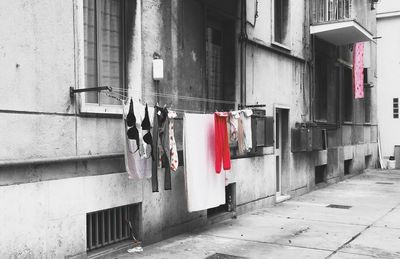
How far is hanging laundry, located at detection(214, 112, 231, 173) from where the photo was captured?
801cm

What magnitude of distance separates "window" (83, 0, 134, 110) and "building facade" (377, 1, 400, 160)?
698 inches

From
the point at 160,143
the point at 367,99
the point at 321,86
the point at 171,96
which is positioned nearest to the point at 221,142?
the point at 171,96

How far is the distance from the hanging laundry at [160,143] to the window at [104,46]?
715 millimetres

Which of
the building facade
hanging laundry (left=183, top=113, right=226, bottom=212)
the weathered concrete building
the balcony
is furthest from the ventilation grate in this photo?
the building facade

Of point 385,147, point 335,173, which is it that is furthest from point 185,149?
point 385,147

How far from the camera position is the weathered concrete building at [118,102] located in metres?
5.35

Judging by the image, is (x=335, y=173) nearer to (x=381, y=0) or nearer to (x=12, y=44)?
(x=381, y=0)

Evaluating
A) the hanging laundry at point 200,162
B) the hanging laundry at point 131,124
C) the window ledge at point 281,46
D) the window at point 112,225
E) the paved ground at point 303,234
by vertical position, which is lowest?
the paved ground at point 303,234

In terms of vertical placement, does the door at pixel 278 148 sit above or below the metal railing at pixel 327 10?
below

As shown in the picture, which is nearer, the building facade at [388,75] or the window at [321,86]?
the window at [321,86]

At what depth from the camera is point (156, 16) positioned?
763 centimetres

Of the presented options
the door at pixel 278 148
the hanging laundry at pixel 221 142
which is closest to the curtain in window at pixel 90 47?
the hanging laundry at pixel 221 142

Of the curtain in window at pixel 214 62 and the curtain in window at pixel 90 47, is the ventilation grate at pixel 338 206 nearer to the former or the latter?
the curtain in window at pixel 214 62

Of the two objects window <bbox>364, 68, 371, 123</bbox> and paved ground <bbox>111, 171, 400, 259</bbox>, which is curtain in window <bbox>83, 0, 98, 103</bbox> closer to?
paved ground <bbox>111, 171, 400, 259</bbox>
